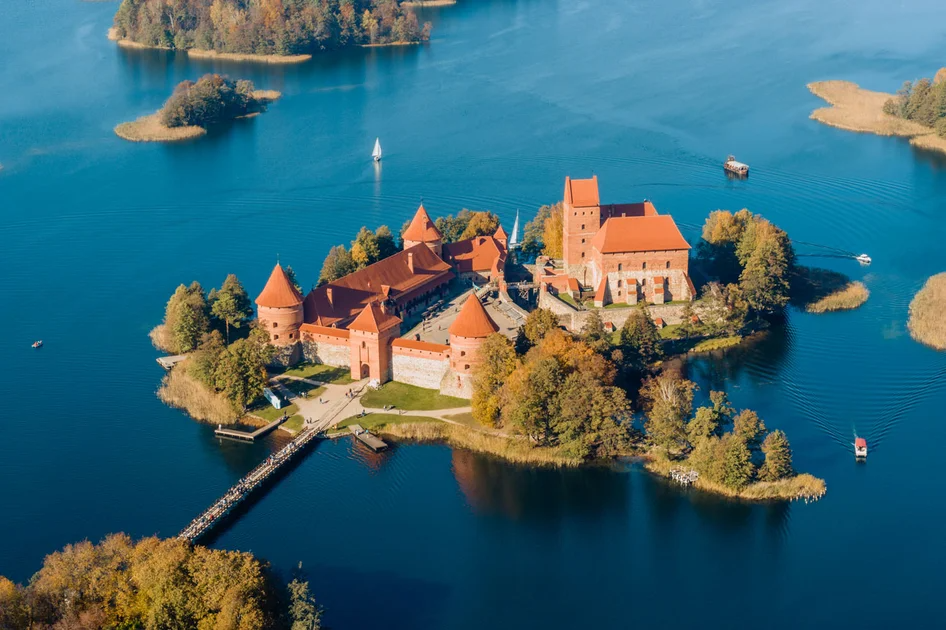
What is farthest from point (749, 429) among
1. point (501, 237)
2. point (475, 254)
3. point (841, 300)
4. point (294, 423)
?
point (501, 237)

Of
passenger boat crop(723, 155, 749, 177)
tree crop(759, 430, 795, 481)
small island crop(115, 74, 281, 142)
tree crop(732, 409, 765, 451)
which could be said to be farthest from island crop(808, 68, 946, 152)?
tree crop(759, 430, 795, 481)

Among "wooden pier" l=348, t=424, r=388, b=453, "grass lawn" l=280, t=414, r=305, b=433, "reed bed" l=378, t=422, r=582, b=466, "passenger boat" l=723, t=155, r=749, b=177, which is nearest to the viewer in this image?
"reed bed" l=378, t=422, r=582, b=466

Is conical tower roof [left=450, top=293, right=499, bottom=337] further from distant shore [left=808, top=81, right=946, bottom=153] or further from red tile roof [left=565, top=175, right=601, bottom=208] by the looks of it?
distant shore [left=808, top=81, right=946, bottom=153]

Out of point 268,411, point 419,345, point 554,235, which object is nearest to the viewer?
point 268,411

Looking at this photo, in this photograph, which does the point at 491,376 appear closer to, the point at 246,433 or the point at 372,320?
the point at 372,320

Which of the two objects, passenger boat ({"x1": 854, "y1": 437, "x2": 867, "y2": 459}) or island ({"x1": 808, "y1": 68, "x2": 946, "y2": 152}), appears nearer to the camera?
passenger boat ({"x1": 854, "y1": 437, "x2": 867, "y2": 459})

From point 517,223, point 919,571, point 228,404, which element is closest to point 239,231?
point 517,223
